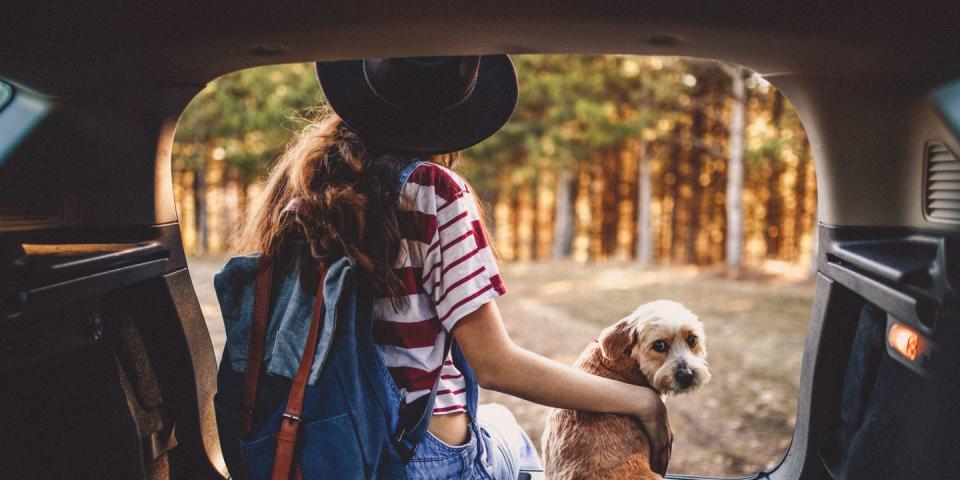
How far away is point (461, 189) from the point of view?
1.76m

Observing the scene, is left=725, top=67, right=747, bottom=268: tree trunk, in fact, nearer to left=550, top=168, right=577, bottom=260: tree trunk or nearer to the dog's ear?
left=550, top=168, right=577, bottom=260: tree trunk

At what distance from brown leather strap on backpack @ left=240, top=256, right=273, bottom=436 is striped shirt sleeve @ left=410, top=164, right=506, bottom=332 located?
1.38ft

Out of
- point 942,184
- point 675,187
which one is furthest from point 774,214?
point 942,184

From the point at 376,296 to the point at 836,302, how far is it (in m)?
1.53

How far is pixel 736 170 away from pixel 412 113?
11.7 metres

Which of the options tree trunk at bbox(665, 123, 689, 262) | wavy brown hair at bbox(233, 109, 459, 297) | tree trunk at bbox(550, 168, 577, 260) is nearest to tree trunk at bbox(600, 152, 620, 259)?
tree trunk at bbox(550, 168, 577, 260)

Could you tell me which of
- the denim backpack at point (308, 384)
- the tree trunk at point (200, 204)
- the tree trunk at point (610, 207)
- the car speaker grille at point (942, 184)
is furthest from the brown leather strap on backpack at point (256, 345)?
the tree trunk at point (610, 207)

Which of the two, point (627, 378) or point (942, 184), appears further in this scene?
point (627, 378)

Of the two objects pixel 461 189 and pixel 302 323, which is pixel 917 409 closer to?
pixel 461 189

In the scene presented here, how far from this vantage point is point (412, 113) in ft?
6.37

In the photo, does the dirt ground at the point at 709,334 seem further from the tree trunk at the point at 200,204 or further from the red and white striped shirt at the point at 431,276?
the tree trunk at the point at 200,204

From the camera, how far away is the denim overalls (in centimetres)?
166

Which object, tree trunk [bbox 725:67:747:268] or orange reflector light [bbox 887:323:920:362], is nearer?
orange reflector light [bbox 887:323:920:362]

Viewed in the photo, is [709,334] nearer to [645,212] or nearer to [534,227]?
[645,212]
